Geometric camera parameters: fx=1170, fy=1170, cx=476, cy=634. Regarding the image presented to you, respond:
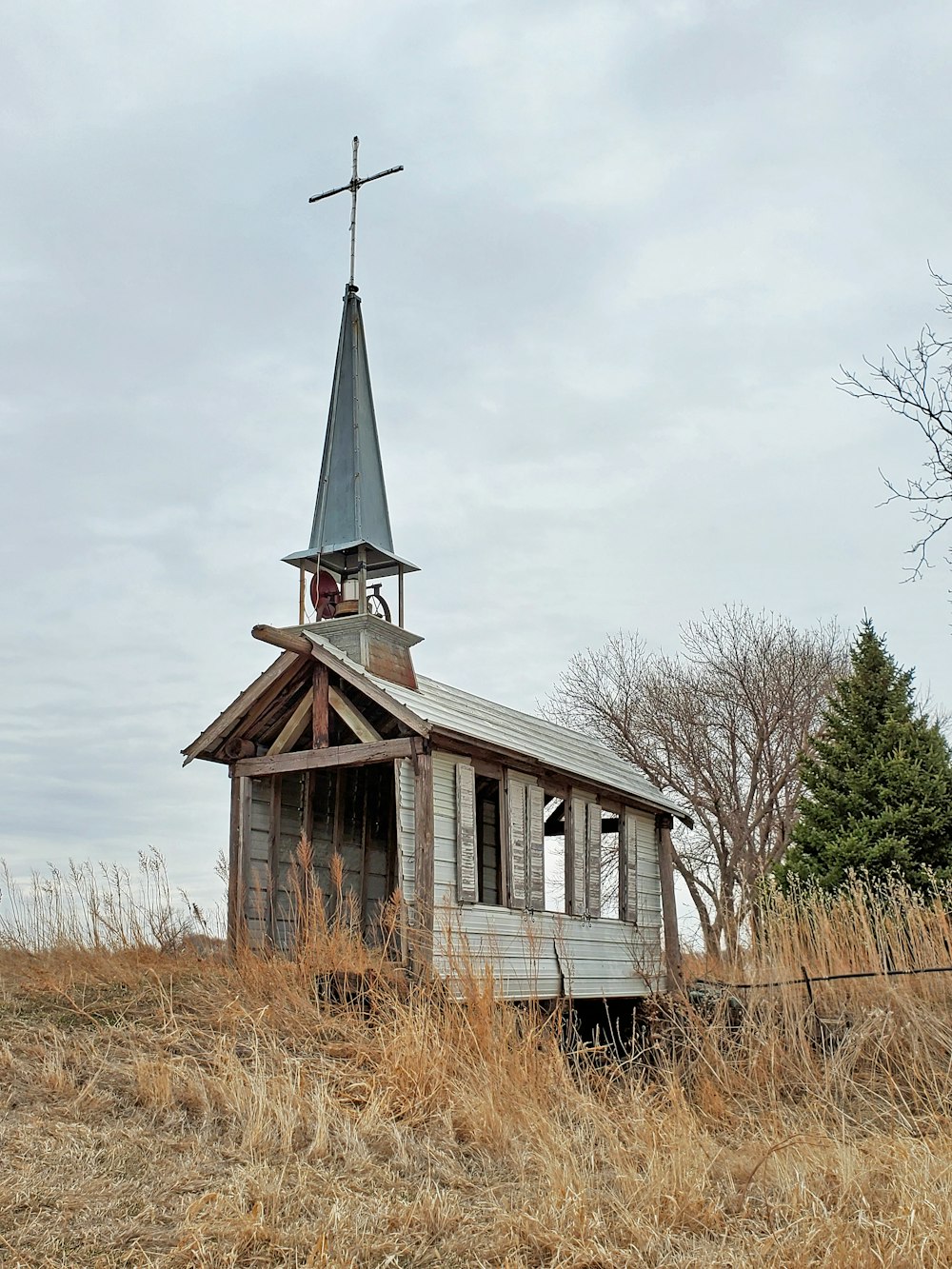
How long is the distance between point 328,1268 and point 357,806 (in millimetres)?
10397

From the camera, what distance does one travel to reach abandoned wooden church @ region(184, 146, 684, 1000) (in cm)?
1219

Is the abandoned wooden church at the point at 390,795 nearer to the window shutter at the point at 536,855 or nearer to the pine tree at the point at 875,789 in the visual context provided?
the window shutter at the point at 536,855

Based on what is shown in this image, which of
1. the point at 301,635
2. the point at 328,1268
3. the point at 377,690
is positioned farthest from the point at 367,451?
the point at 328,1268

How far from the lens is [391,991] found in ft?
31.9

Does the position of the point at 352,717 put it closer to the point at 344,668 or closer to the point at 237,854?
the point at 344,668

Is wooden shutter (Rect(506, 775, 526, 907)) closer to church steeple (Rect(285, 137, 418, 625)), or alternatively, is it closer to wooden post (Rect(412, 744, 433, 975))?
wooden post (Rect(412, 744, 433, 975))

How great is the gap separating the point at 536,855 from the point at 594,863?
1.60 meters

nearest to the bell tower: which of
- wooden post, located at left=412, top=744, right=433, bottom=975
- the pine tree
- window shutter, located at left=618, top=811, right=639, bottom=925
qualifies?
wooden post, located at left=412, top=744, right=433, bottom=975

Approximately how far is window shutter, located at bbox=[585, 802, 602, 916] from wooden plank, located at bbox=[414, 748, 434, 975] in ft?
12.0

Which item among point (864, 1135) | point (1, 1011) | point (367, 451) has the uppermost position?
point (367, 451)

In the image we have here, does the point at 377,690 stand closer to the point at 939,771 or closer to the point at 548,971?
the point at 548,971

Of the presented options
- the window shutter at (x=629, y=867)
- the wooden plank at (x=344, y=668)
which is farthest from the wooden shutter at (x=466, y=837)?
the window shutter at (x=629, y=867)

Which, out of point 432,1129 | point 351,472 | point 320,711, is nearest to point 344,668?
point 320,711

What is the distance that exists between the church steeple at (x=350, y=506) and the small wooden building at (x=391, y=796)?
0.09ft
